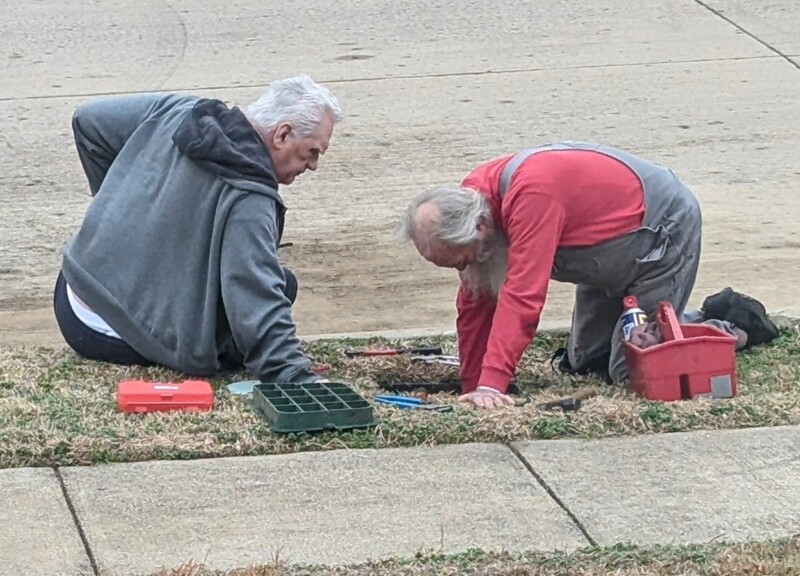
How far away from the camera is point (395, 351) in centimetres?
549

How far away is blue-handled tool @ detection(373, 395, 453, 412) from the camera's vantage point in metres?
4.57

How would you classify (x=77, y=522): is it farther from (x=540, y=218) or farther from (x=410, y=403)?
(x=540, y=218)

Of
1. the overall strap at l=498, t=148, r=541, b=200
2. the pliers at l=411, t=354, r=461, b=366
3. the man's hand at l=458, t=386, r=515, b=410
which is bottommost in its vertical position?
the pliers at l=411, t=354, r=461, b=366

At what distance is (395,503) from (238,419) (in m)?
0.74

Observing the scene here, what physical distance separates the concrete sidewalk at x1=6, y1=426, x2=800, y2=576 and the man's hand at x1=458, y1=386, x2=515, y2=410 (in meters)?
0.37

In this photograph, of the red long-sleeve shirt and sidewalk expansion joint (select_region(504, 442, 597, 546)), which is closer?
sidewalk expansion joint (select_region(504, 442, 597, 546))

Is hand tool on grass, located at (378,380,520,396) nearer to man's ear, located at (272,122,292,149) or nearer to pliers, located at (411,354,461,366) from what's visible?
pliers, located at (411,354,461,366)

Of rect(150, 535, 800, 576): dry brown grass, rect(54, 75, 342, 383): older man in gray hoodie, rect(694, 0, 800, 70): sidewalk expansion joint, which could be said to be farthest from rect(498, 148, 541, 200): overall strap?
rect(694, 0, 800, 70): sidewalk expansion joint

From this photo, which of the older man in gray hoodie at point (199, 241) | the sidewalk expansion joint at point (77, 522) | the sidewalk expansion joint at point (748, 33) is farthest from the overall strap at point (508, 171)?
the sidewalk expansion joint at point (748, 33)

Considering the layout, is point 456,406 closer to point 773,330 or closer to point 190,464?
point 190,464

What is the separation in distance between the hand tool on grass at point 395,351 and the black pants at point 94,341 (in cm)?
42

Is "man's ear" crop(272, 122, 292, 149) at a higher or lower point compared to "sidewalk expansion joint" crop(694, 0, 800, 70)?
higher

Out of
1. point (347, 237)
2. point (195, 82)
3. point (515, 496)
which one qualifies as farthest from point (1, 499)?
point (195, 82)

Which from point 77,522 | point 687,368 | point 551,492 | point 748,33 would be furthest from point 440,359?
point 748,33
